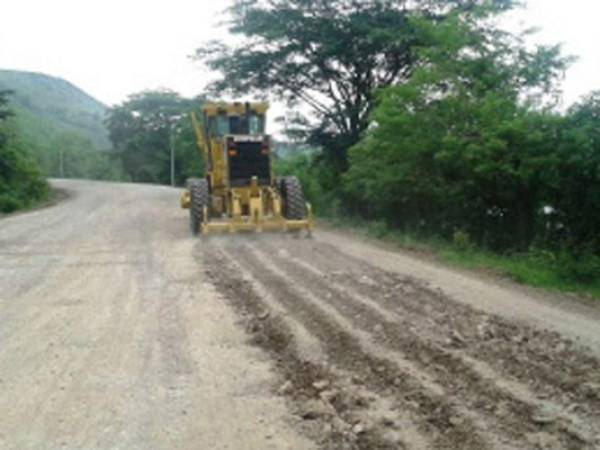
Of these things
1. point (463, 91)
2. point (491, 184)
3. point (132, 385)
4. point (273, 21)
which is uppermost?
point (273, 21)

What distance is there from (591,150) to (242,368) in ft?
25.0

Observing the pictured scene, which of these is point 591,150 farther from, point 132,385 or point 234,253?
point 132,385

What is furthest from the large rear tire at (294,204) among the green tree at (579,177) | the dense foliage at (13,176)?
the dense foliage at (13,176)

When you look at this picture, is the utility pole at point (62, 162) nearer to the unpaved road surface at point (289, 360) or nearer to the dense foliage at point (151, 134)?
the dense foliage at point (151, 134)

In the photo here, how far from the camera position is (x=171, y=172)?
58719 millimetres

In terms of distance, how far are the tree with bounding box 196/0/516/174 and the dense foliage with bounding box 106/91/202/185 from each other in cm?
3445

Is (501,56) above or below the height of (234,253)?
above

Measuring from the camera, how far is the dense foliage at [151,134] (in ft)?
197

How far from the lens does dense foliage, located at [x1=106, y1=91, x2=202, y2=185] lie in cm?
5994

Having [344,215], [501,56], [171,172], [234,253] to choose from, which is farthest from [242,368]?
[171,172]

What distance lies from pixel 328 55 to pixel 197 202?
29.5 ft

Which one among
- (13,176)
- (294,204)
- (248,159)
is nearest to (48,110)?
(13,176)

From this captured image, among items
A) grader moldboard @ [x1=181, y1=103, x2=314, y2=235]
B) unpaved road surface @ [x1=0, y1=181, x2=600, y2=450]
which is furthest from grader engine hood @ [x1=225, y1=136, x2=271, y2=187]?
unpaved road surface @ [x1=0, y1=181, x2=600, y2=450]

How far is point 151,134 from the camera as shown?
63.6m
